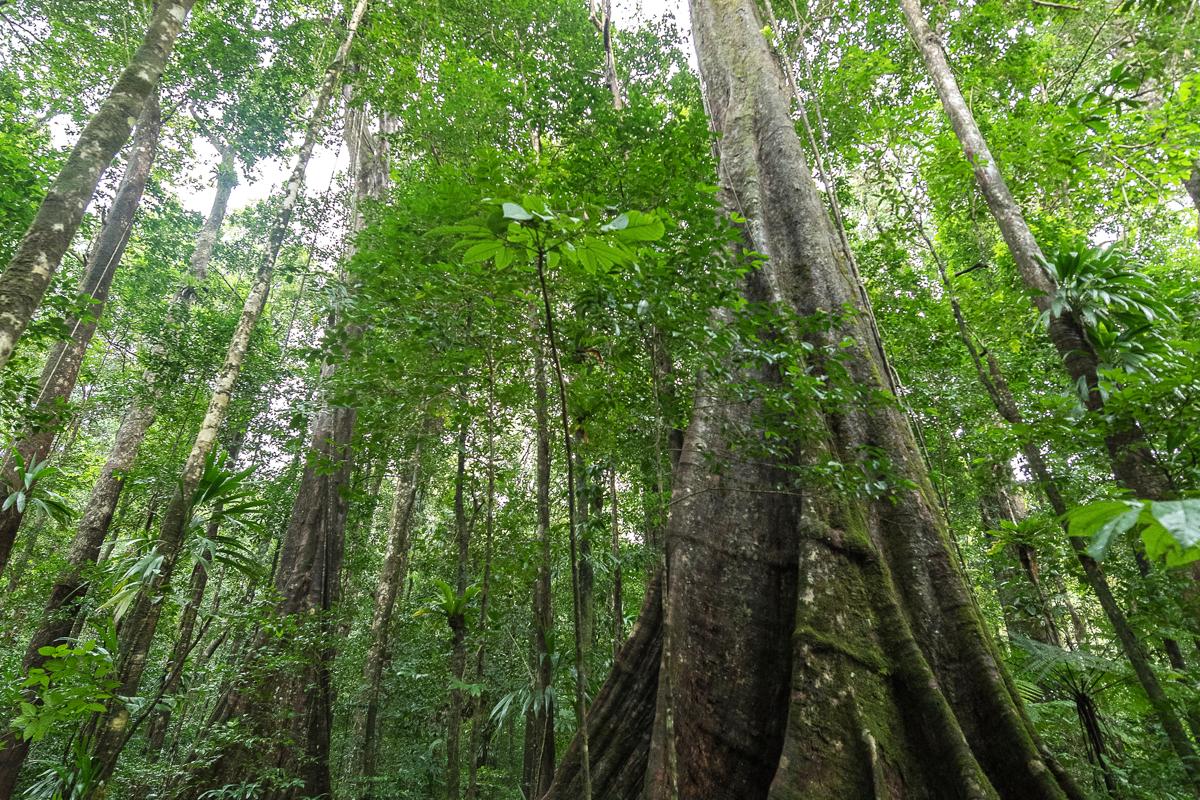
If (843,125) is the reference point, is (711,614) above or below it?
below

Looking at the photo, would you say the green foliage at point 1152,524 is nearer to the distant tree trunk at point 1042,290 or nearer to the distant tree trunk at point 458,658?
the distant tree trunk at point 1042,290

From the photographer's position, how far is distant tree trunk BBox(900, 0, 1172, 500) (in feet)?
11.4

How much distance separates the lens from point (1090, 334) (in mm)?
4047

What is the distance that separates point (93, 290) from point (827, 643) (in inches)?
390

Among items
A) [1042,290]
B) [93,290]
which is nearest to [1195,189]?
[1042,290]

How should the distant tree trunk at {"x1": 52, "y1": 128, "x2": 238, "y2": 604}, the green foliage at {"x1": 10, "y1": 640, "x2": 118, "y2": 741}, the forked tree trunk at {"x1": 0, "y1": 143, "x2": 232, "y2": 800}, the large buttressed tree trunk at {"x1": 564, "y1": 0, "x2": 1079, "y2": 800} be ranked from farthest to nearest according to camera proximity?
the distant tree trunk at {"x1": 52, "y1": 128, "x2": 238, "y2": 604}
the forked tree trunk at {"x1": 0, "y1": 143, "x2": 232, "y2": 800}
the green foliage at {"x1": 10, "y1": 640, "x2": 118, "y2": 741}
the large buttressed tree trunk at {"x1": 564, "y1": 0, "x2": 1079, "y2": 800}

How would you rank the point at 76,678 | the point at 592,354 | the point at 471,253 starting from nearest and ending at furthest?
the point at 471,253
the point at 76,678
the point at 592,354

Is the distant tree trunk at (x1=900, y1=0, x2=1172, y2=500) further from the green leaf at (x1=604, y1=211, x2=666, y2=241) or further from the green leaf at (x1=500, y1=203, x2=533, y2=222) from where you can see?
the green leaf at (x1=500, y1=203, x2=533, y2=222)

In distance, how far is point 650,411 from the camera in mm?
3596

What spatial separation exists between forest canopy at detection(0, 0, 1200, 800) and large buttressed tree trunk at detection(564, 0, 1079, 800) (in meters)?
0.02

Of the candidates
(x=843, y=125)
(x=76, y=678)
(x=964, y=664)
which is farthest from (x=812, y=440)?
(x=843, y=125)

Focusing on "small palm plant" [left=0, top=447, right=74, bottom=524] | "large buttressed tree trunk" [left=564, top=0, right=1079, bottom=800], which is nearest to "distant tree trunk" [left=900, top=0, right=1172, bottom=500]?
"large buttressed tree trunk" [left=564, top=0, right=1079, bottom=800]

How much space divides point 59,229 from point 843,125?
792cm

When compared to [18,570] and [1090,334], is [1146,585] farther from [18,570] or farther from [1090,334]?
[18,570]
